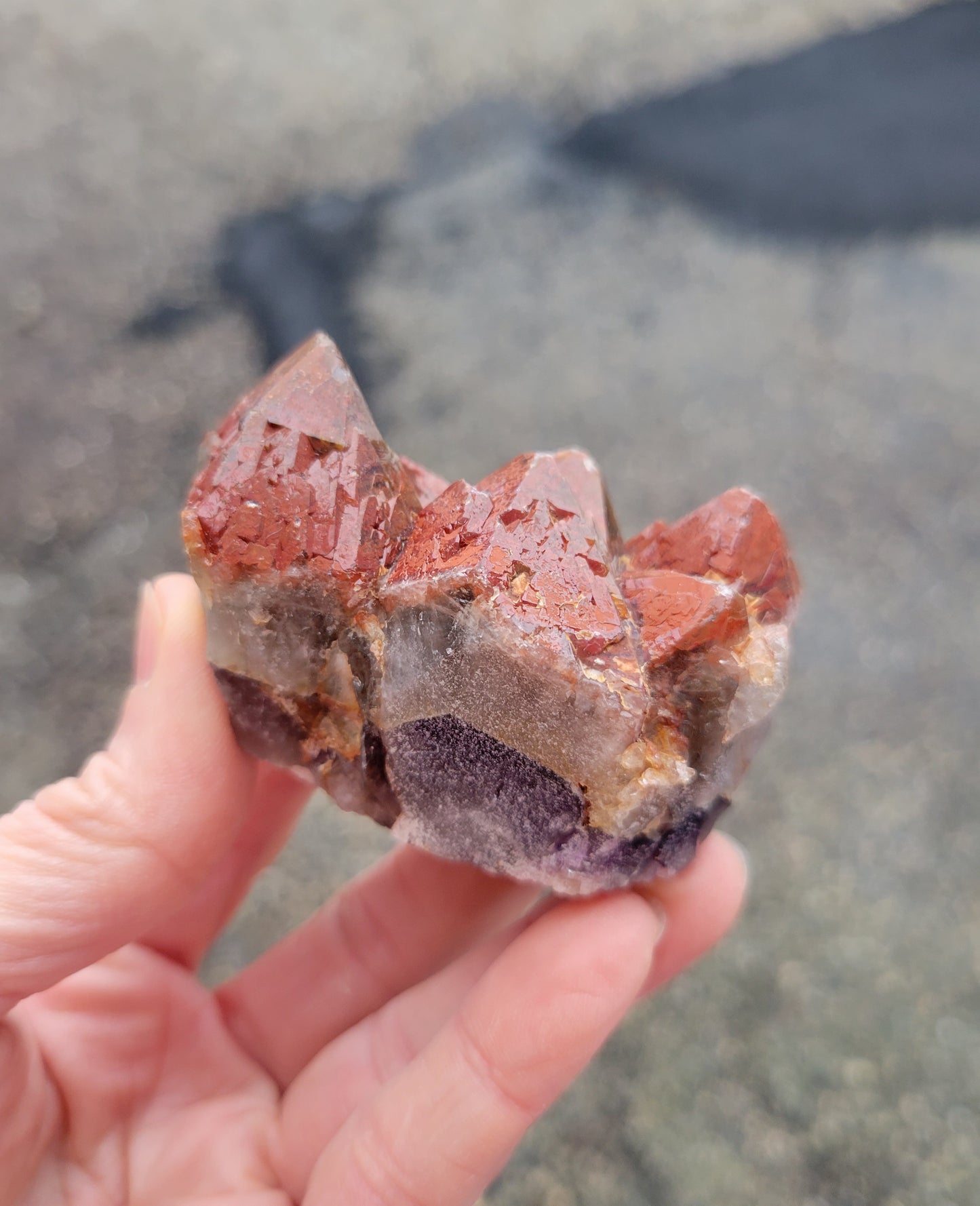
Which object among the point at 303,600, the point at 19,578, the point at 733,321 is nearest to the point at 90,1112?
the point at 303,600

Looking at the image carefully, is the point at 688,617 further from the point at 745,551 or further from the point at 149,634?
the point at 149,634

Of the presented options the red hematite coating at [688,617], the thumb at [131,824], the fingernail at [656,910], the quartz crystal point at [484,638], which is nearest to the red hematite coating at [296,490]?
the quartz crystal point at [484,638]

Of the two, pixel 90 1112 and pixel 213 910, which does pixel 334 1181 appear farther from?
pixel 213 910

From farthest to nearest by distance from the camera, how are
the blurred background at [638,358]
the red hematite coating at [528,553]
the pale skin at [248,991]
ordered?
the blurred background at [638,358] → the pale skin at [248,991] → the red hematite coating at [528,553]

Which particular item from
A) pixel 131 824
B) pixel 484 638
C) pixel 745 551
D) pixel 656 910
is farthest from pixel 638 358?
pixel 131 824

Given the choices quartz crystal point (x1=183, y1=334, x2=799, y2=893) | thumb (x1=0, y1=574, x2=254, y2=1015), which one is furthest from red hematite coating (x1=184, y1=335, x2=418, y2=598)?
thumb (x1=0, y1=574, x2=254, y2=1015)

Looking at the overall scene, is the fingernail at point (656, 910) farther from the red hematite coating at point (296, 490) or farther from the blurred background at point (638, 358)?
the blurred background at point (638, 358)

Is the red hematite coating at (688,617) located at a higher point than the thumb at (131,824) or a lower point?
higher
